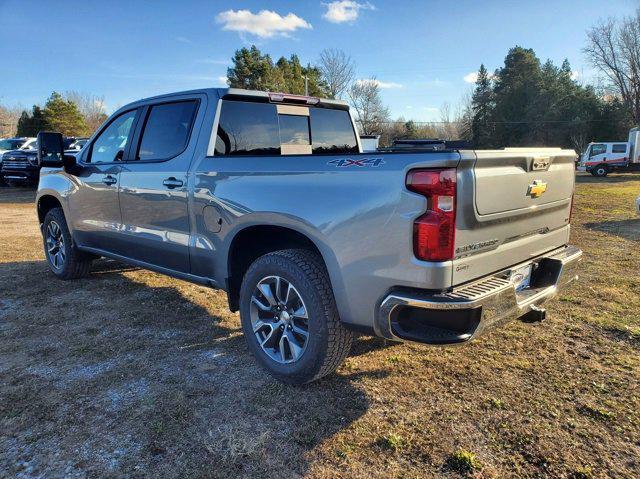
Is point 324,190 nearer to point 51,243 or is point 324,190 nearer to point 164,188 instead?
point 164,188

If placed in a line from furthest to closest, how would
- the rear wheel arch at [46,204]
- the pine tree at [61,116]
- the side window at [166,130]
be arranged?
1. the pine tree at [61,116]
2. the rear wheel arch at [46,204]
3. the side window at [166,130]

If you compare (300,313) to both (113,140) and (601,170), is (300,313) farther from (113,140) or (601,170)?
(601,170)

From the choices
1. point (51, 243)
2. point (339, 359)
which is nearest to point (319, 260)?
point (339, 359)

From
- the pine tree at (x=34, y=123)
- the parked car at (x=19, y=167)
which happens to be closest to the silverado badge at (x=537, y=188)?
the parked car at (x=19, y=167)

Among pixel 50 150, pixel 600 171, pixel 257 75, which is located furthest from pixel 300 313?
pixel 257 75

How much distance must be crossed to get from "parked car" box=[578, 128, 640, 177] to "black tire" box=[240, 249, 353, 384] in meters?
30.4

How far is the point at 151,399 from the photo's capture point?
9.68 feet

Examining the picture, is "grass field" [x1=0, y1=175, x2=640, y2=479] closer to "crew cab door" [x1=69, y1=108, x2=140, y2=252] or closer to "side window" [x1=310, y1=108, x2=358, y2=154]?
"crew cab door" [x1=69, y1=108, x2=140, y2=252]

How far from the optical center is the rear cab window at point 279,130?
3.73 m

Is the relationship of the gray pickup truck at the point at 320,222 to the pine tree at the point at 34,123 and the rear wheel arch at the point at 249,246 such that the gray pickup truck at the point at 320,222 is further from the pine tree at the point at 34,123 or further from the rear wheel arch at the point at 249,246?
the pine tree at the point at 34,123

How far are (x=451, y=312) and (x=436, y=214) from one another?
498mm

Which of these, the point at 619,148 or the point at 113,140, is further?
the point at 619,148

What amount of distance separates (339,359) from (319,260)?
2.07 ft

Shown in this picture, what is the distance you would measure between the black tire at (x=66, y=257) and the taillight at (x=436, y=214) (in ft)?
14.5
